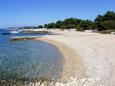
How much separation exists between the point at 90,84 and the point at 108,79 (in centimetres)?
159

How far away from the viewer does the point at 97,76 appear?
1733 centimetres

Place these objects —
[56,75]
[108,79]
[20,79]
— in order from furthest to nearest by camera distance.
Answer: [56,75], [20,79], [108,79]

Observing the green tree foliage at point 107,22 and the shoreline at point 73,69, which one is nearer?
the shoreline at point 73,69

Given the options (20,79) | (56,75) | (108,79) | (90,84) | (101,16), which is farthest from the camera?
(101,16)

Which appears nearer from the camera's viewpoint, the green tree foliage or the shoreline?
the shoreline

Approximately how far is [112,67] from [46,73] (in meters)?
4.57

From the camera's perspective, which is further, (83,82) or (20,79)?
(20,79)

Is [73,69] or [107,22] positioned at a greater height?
[107,22]

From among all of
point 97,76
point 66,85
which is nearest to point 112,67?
point 97,76

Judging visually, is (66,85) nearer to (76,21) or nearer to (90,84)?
(90,84)

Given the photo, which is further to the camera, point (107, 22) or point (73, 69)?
point (107, 22)

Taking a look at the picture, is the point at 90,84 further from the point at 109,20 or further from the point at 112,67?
the point at 109,20

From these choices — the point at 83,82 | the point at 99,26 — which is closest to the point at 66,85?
the point at 83,82

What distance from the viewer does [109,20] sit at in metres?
130
